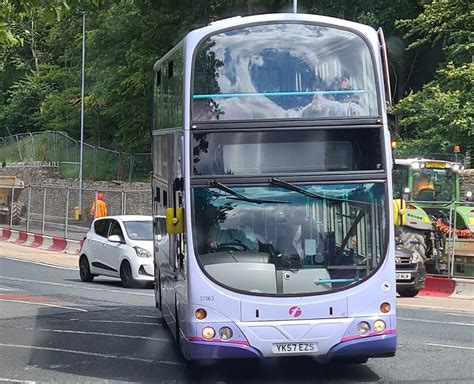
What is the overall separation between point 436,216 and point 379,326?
508 inches

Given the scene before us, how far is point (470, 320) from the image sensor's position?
14.7 metres

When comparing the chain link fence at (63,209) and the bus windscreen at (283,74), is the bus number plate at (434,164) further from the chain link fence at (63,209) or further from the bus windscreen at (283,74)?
the chain link fence at (63,209)

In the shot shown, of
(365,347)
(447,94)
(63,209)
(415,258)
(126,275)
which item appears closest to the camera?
(365,347)

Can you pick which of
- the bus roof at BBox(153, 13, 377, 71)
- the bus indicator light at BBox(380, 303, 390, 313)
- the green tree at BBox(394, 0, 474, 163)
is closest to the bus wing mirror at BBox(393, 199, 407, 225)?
the bus indicator light at BBox(380, 303, 390, 313)

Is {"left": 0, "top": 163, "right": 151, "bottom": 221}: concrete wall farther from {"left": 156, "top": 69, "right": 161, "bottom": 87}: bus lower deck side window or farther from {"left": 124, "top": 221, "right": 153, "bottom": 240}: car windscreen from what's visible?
{"left": 156, "top": 69, "right": 161, "bottom": 87}: bus lower deck side window

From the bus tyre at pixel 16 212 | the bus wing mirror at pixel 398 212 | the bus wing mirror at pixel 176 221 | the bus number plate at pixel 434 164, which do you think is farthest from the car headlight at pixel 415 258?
the bus tyre at pixel 16 212

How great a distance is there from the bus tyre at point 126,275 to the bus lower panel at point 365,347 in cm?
1107

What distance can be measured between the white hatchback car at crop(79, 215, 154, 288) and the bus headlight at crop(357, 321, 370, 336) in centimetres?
1084

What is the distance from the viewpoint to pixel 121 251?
64.3 feet

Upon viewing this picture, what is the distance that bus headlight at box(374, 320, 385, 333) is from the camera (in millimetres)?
8758

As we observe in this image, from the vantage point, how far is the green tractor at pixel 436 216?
1972 cm

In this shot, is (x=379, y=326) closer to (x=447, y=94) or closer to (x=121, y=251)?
(x=121, y=251)

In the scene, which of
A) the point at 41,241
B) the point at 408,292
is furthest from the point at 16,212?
the point at 408,292

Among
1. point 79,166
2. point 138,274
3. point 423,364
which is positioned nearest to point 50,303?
point 138,274
